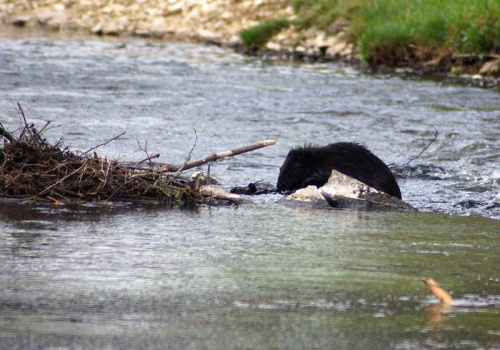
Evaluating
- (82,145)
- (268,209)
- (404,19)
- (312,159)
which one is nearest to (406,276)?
(268,209)

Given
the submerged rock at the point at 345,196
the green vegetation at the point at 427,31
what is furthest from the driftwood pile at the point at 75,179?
the green vegetation at the point at 427,31

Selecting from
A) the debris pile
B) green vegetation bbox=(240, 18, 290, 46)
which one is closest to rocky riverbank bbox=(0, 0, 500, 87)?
green vegetation bbox=(240, 18, 290, 46)

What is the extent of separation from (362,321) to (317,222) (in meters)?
1.95

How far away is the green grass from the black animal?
373 inches

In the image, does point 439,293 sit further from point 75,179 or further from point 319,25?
point 319,25

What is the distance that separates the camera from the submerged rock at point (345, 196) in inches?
215

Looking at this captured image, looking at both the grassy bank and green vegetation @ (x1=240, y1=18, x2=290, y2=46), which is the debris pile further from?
green vegetation @ (x1=240, y1=18, x2=290, y2=46)

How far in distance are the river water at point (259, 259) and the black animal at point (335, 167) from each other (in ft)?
1.00

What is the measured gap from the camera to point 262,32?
20484 millimetres

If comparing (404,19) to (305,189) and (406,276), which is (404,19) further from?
(406,276)

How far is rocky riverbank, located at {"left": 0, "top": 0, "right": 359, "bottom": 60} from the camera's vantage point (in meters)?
19.7

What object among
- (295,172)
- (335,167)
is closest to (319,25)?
(295,172)

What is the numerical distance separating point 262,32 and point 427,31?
5.51 metres

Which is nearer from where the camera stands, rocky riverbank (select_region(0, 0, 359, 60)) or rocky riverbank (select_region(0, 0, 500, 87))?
rocky riverbank (select_region(0, 0, 500, 87))
